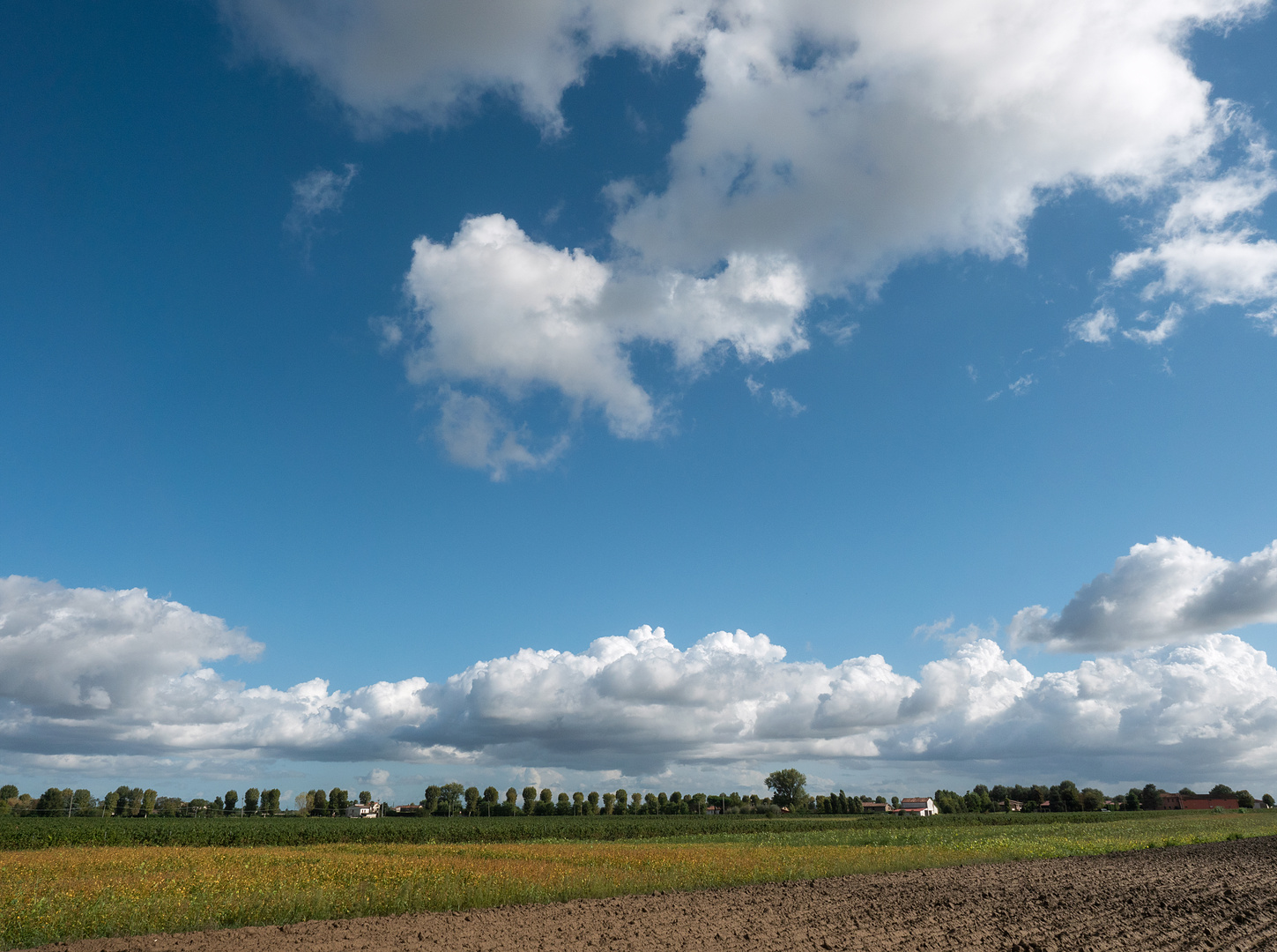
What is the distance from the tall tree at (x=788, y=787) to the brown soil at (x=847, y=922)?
15823 centimetres

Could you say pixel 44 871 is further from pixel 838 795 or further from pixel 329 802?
pixel 838 795

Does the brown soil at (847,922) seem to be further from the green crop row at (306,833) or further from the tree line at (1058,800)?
the tree line at (1058,800)

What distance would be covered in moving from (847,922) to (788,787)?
171 metres

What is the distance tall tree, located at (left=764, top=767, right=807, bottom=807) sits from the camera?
17338 centimetres

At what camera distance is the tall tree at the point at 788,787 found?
6826 inches

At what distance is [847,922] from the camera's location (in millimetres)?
18891

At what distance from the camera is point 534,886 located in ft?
78.5

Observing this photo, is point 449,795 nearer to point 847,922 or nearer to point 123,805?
point 123,805

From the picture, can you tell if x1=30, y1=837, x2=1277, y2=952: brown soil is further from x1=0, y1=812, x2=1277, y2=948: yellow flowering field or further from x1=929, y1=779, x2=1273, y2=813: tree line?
x1=929, y1=779, x2=1273, y2=813: tree line

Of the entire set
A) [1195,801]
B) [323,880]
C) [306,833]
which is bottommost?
[1195,801]

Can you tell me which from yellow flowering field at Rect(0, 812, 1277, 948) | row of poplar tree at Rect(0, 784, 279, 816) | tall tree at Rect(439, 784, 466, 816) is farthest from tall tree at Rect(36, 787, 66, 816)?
yellow flowering field at Rect(0, 812, 1277, 948)

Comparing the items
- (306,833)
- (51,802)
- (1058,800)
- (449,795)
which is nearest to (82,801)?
(51,802)

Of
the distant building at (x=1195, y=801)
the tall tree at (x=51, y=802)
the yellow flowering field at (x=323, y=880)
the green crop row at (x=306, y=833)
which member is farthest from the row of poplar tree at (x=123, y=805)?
the distant building at (x=1195, y=801)

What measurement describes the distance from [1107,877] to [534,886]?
21.4 metres
